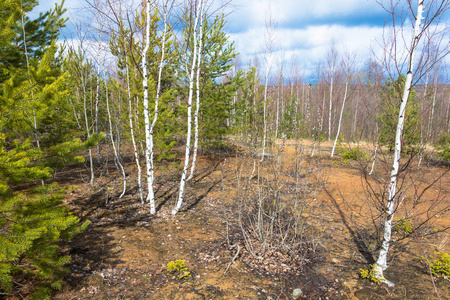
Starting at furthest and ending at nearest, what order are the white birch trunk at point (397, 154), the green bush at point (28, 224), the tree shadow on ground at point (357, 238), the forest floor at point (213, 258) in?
the tree shadow on ground at point (357, 238), the forest floor at point (213, 258), the white birch trunk at point (397, 154), the green bush at point (28, 224)

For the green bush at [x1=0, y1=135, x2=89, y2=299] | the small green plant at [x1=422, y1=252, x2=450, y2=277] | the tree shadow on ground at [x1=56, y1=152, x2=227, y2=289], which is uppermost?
the green bush at [x1=0, y1=135, x2=89, y2=299]

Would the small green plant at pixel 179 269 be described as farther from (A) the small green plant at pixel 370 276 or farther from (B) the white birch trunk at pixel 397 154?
(B) the white birch trunk at pixel 397 154

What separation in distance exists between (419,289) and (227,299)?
299 centimetres

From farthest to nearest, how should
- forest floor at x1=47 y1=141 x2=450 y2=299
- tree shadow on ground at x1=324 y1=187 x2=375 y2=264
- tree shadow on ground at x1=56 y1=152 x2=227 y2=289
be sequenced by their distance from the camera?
tree shadow on ground at x1=324 y1=187 x2=375 y2=264
tree shadow on ground at x1=56 y1=152 x2=227 y2=289
forest floor at x1=47 y1=141 x2=450 y2=299

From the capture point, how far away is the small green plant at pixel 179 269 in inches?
167

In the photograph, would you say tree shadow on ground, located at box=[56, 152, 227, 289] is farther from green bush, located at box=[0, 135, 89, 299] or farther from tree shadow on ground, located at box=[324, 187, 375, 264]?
tree shadow on ground, located at box=[324, 187, 375, 264]

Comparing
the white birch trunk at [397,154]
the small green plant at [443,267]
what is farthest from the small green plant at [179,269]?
the small green plant at [443,267]

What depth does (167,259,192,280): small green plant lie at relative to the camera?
4236 millimetres

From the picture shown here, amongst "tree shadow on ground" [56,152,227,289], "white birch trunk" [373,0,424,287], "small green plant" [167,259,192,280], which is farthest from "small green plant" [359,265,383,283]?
"tree shadow on ground" [56,152,227,289]

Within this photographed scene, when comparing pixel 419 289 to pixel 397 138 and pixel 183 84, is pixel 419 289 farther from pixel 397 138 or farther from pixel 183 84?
pixel 183 84

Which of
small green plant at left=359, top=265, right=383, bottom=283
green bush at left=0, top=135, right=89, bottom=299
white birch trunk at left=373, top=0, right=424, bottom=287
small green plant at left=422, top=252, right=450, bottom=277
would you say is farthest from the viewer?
small green plant at left=422, top=252, right=450, bottom=277

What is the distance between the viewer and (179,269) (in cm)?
427

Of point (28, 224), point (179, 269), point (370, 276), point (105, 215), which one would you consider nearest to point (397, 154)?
point (370, 276)

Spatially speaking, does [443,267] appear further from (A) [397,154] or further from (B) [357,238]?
(A) [397,154]
